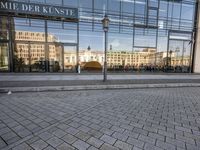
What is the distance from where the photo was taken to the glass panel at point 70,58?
15.7m

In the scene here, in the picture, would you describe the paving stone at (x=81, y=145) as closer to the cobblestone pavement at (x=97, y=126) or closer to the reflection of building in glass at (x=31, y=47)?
the cobblestone pavement at (x=97, y=126)

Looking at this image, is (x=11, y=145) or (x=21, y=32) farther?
(x=21, y=32)

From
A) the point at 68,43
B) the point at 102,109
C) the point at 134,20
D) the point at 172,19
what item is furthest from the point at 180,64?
the point at 102,109

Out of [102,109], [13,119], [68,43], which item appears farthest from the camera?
[68,43]

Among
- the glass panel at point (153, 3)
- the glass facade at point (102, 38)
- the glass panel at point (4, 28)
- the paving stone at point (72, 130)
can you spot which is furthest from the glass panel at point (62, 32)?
the paving stone at point (72, 130)

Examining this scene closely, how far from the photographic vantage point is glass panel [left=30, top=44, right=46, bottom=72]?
48.4 feet

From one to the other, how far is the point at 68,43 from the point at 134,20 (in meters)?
8.07

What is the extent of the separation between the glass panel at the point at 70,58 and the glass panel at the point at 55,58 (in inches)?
20.0

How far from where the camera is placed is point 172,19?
18.6m

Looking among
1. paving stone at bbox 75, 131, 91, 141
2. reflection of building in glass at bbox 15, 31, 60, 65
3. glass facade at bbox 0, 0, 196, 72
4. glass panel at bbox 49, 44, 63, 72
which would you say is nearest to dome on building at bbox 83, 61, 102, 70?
glass facade at bbox 0, 0, 196, 72

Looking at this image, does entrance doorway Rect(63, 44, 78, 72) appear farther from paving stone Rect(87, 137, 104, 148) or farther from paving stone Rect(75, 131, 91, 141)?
paving stone Rect(87, 137, 104, 148)

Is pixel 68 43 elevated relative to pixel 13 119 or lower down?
elevated

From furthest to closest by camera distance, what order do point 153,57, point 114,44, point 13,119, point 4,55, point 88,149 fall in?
point 153,57 < point 114,44 < point 4,55 < point 13,119 < point 88,149

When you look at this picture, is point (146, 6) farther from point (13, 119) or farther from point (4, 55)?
point (13, 119)
